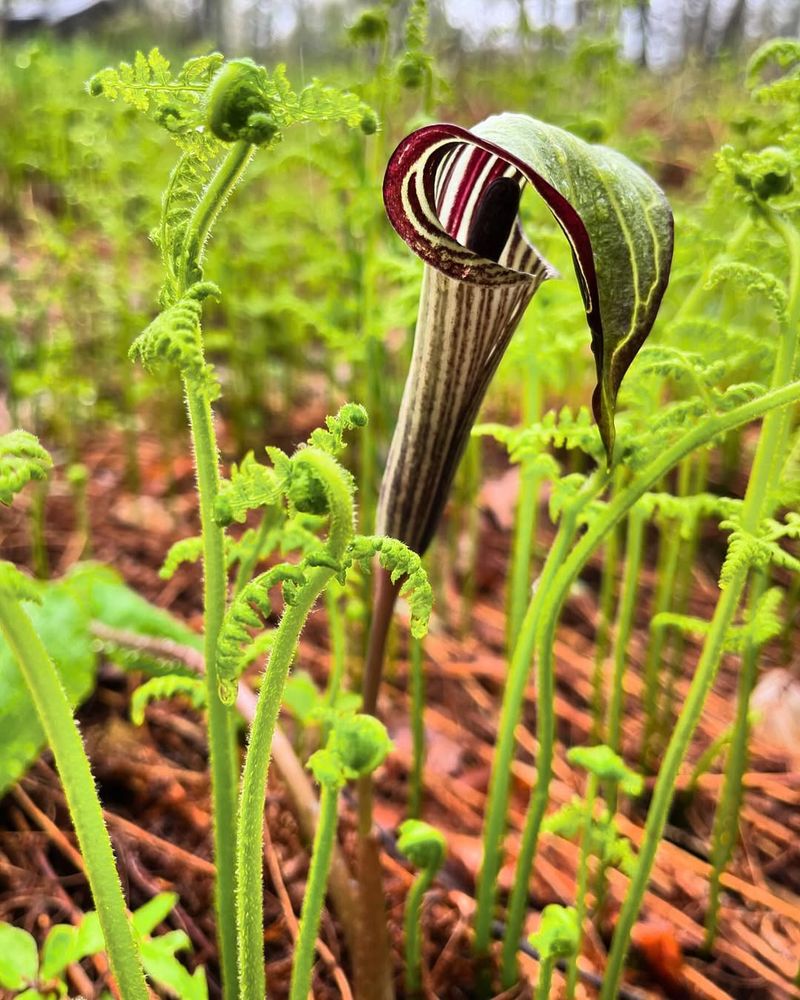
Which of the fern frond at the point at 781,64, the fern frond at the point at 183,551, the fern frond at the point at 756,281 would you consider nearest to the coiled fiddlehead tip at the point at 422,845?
the fern frond at the point at 183,551

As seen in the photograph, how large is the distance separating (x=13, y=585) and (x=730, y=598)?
2.17 feet

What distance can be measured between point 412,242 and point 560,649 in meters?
1.31

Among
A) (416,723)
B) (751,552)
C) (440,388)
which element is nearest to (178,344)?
(440,388)

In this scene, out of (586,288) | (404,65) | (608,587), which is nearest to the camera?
(586,288)

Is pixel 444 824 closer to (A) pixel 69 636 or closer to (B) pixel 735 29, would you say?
(A) pixel 69 636

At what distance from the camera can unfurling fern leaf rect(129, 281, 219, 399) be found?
52cm

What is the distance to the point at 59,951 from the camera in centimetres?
79

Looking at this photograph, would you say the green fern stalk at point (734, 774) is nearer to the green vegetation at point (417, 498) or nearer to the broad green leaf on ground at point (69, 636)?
the green vegetation at point (417, 498)

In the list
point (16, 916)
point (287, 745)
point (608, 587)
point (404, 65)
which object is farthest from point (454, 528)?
point (16, 916)

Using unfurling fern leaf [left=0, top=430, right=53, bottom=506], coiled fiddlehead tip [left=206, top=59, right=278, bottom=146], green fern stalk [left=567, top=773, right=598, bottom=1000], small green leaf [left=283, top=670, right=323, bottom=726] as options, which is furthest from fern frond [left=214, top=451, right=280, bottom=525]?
small green leaf [left=283, top=670, right=323, bottom=726]

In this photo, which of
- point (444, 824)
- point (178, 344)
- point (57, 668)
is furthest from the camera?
point (444, 824)

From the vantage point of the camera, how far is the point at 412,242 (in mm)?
774

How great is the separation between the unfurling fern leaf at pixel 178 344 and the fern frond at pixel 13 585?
160 millimetres

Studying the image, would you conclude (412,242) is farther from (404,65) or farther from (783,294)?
(404,65)
